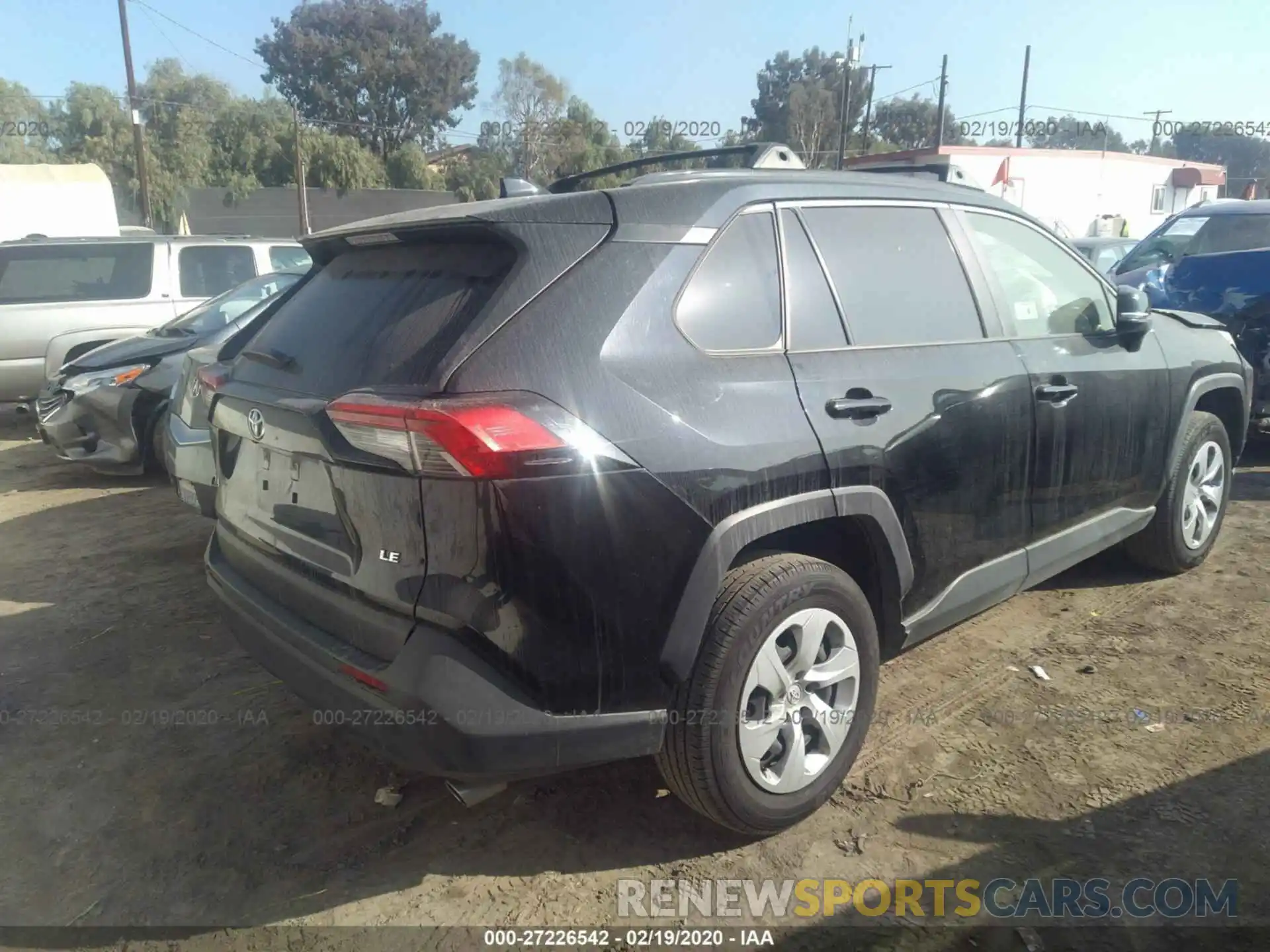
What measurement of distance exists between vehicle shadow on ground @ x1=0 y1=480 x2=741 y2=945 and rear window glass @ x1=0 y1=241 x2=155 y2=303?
5.85 m

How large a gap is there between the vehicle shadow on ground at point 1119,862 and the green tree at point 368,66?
55539 mm

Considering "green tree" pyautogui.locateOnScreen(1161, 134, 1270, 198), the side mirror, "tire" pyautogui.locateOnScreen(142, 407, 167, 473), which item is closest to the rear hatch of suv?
the side mirror

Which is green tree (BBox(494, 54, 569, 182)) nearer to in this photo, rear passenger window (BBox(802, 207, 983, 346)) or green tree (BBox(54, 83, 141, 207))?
green tree (BBox(54, 83, 141, 207))

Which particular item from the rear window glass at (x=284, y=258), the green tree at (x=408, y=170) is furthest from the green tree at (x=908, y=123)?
the rear window glass at (x=284, y=258)

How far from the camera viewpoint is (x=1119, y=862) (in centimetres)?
253

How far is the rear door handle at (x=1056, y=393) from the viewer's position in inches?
130

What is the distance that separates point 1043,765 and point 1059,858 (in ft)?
1.56

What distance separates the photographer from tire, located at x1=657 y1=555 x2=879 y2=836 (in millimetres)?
2346

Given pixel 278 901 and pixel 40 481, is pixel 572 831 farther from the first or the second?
pixel 40 481

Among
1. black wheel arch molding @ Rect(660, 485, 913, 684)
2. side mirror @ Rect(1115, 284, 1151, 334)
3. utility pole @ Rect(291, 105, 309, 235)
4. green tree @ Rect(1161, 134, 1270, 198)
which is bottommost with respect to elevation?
black wheel arch molding @ Rect(660, 485, 913, 684)

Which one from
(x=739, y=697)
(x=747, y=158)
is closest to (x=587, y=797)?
(x=739, y=697)

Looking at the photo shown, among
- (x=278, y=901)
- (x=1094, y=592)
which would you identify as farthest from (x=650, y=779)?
(x=1094, y=592)

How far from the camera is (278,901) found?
8.04 ft

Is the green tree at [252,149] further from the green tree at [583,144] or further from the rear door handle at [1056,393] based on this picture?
the rear door handle at [1056,393]
